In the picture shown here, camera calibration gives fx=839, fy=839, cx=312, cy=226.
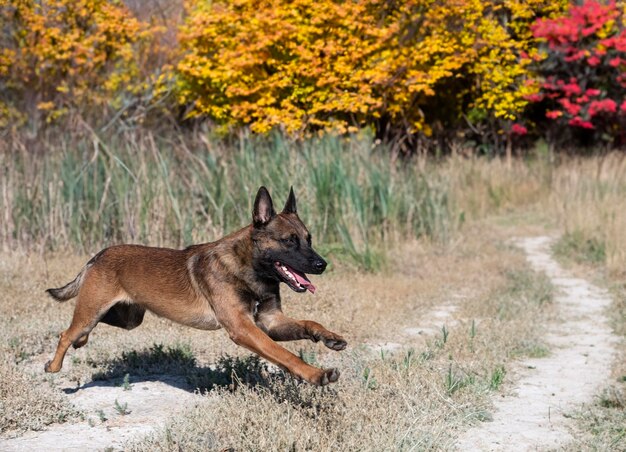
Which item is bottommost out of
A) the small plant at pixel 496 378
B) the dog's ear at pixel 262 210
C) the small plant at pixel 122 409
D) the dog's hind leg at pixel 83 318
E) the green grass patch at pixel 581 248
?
the green grass patch at pixel 581 248

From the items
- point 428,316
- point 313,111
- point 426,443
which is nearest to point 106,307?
point 426,443

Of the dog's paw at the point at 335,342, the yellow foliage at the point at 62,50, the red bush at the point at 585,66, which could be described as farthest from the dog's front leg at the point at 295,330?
the red bush at the point at 585,66

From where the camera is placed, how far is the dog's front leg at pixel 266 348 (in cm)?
454

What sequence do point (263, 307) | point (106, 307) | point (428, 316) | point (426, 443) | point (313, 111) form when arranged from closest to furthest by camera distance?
1. point (426, 443)
2. point (263, 307)
3. point (106, 307)
4. point (428, 316)
5. point (313, 111)

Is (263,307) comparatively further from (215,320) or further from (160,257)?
(160,257)

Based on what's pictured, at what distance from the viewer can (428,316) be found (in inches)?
347

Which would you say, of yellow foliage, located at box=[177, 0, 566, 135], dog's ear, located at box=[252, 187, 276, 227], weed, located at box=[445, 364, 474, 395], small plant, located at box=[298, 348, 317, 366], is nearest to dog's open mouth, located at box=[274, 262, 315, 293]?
dog's ear, located at box=[252, 187, 276, 227]

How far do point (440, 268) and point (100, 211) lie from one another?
14.7ft

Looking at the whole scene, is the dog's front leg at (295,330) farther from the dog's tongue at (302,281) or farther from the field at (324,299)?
the field at (324,299)

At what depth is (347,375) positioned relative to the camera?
19.9 feet

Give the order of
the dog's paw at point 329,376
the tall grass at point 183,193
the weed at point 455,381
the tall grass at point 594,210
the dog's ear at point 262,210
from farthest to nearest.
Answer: the tall grass at point 594,210
the tall grass at point 183,193
the weed at point 455,381
the dog's ear at point 262,210
the dog's paw at point 329,376

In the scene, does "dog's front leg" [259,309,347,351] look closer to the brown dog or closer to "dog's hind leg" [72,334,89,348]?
the brown dog

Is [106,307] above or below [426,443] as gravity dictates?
above

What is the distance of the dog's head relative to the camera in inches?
203
